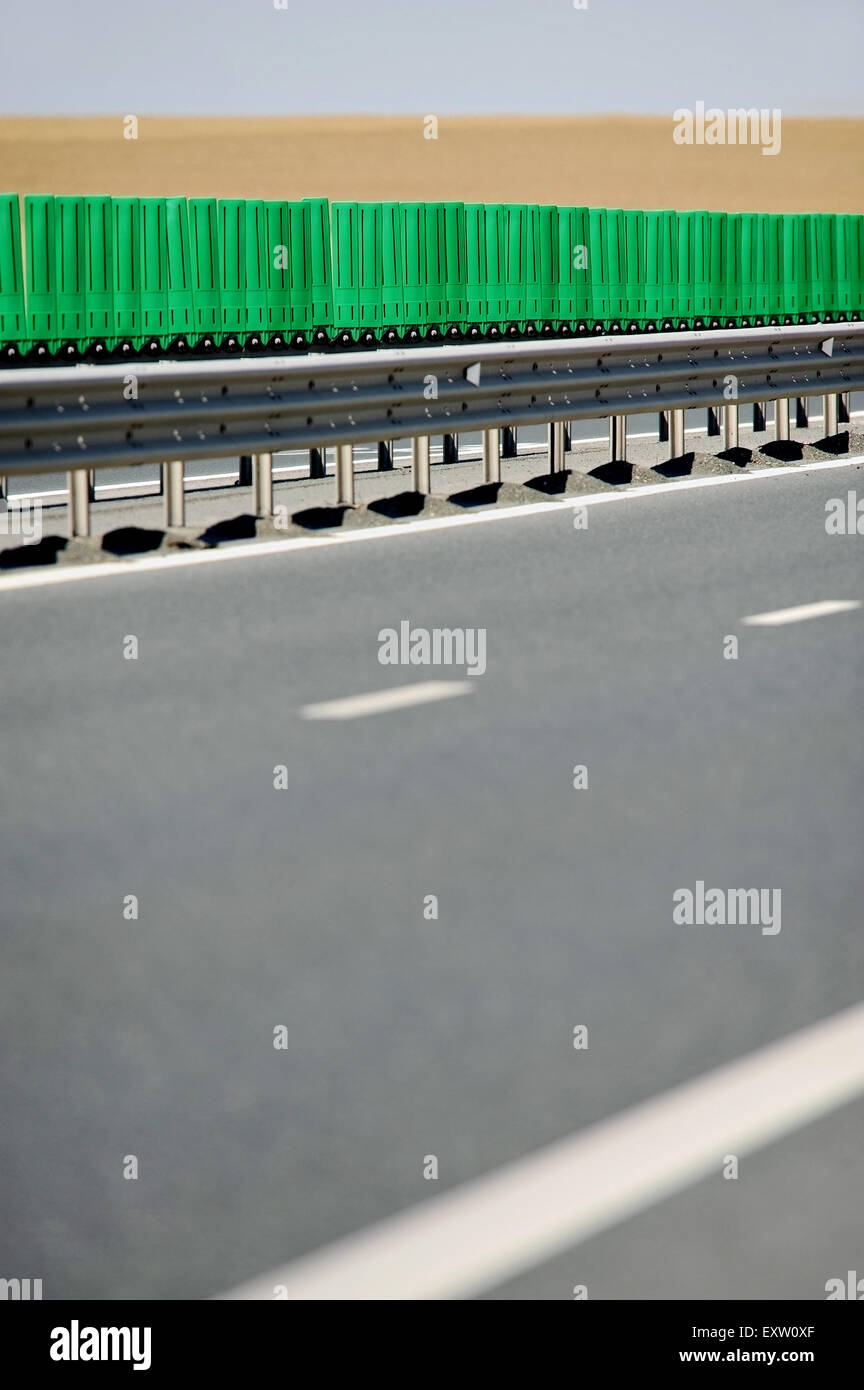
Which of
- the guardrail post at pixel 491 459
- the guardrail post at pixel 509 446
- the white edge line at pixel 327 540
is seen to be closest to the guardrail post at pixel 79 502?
the white edge line at pixel 327 540

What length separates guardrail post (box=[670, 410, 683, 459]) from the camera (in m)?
16.3

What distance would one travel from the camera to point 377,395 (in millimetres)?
12914

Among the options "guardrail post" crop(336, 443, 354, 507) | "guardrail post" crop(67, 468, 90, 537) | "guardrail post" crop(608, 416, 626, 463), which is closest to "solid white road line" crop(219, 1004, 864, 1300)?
"guardrail post" crop(67, 468, 90, 537)

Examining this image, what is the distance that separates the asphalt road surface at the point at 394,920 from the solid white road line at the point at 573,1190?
1.3 inches

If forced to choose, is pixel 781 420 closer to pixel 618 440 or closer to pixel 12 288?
pixel 618 440

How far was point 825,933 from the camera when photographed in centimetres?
506

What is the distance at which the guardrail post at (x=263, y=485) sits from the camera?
41.0 feet

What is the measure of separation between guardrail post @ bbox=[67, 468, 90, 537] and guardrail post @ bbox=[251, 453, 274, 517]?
4.24ft

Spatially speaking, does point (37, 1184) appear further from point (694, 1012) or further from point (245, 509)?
point (245, 509)

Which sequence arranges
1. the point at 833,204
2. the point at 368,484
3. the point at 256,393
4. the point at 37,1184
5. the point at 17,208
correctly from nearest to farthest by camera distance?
the point at 37,1184 < the point at 256,393 < the point at 368,484 < the point at 17,208 < the point at 833,204

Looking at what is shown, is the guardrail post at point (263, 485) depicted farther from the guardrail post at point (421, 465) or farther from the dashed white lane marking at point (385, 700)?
the dashed white lane marking at point (385, 700)

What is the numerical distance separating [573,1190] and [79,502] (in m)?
9.94
